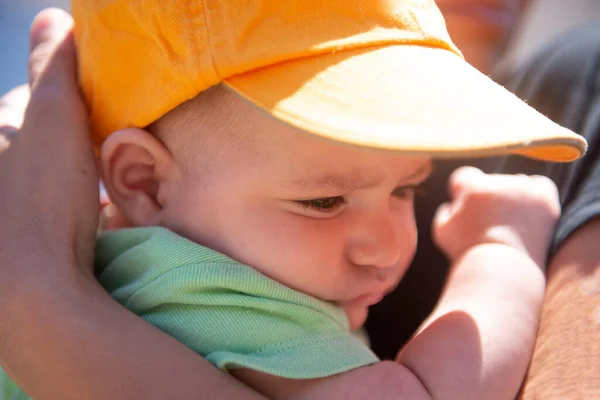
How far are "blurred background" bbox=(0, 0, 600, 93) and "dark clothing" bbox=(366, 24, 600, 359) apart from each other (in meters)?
0.24

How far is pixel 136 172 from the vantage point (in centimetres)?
81

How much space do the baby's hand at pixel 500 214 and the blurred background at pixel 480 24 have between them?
1.70 ft

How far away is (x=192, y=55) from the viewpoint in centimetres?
67

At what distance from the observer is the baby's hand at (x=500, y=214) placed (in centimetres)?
85

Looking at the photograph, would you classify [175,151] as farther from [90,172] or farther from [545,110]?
[545,110]

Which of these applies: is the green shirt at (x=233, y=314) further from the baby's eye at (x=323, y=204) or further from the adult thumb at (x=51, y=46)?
the adult thumb at (x=51, y=46)

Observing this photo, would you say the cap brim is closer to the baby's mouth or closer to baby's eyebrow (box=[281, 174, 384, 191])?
baby's eyebrow (box=[281, 174, 384, 191])

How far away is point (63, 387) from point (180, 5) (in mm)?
434

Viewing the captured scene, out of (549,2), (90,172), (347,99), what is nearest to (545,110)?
(347,99)

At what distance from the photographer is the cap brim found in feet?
2.00

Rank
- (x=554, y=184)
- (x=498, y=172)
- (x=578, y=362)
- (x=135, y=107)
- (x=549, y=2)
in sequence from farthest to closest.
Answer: (x=549, y=2) < (x=498, y=172) < (x=554, y=184) < (x=135, y=107) < (x=578, y=362)

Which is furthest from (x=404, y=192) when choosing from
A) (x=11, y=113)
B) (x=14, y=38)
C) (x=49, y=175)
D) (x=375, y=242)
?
(x=14, y=38)

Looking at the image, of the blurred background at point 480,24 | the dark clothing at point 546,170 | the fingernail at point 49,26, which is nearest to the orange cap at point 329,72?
the dark clothing at point 546,170

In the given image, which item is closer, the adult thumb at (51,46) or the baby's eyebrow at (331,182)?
the baby's eyebrow at (331,182)
